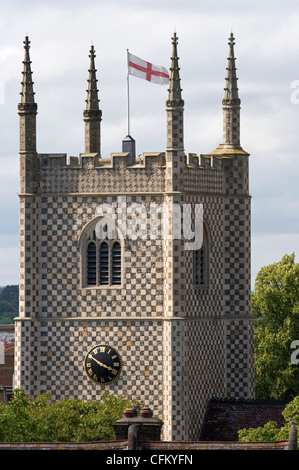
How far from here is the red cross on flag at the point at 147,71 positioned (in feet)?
300

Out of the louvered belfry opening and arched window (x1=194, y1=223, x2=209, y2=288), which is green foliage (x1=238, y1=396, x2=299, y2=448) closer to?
arched window (x1=194, y1=223, x2=209, y2=288)

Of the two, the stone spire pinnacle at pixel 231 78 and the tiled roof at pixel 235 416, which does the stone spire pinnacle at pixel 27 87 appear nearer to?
the stone spire pinnacle at pixel 231 78

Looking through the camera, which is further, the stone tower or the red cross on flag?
the red cross on flag

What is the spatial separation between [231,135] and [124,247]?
888 cm

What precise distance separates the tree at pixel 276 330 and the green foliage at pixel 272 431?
2209 centimetres

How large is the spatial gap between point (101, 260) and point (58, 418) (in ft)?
31.0

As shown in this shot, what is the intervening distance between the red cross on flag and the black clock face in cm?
1242

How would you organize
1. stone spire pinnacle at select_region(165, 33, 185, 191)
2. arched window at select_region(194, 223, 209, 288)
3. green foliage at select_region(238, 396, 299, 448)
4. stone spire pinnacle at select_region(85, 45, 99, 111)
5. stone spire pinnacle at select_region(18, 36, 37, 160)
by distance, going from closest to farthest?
1. green foliage at select_region(238, 396, 299, 448)
2. stone spire pinnacle at select_region(165, 33, 185, 191)
3. stone spire pinnacle at select_region(18, 36, 37, 160)
4. arched window at select_region(194, 223, 209, 288)
5. stone spire pinnacle at select_region(85, 45, 99, 111)

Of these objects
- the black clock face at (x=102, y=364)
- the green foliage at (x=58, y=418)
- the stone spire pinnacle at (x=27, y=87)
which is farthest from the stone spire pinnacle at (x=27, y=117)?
the green foliage at (x=58, y=418)

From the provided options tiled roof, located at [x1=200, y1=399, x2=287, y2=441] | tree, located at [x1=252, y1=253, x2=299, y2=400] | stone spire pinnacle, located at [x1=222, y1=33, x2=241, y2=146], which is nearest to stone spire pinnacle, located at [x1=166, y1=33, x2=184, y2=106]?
stone spire pinnacle, located at [x1=222, y1=33, x2=241, y2=146]

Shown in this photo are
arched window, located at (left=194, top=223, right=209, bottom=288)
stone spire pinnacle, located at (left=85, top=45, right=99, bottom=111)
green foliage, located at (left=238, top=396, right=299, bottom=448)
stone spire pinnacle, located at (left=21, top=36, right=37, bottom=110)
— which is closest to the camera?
green foliage, located at (left=238, top=396, right=299, bottom=448)

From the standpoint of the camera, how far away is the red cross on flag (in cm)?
9150

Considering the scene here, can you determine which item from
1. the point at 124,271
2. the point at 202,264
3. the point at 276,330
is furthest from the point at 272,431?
the point at 276,330

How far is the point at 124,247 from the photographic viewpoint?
91.1 metres
